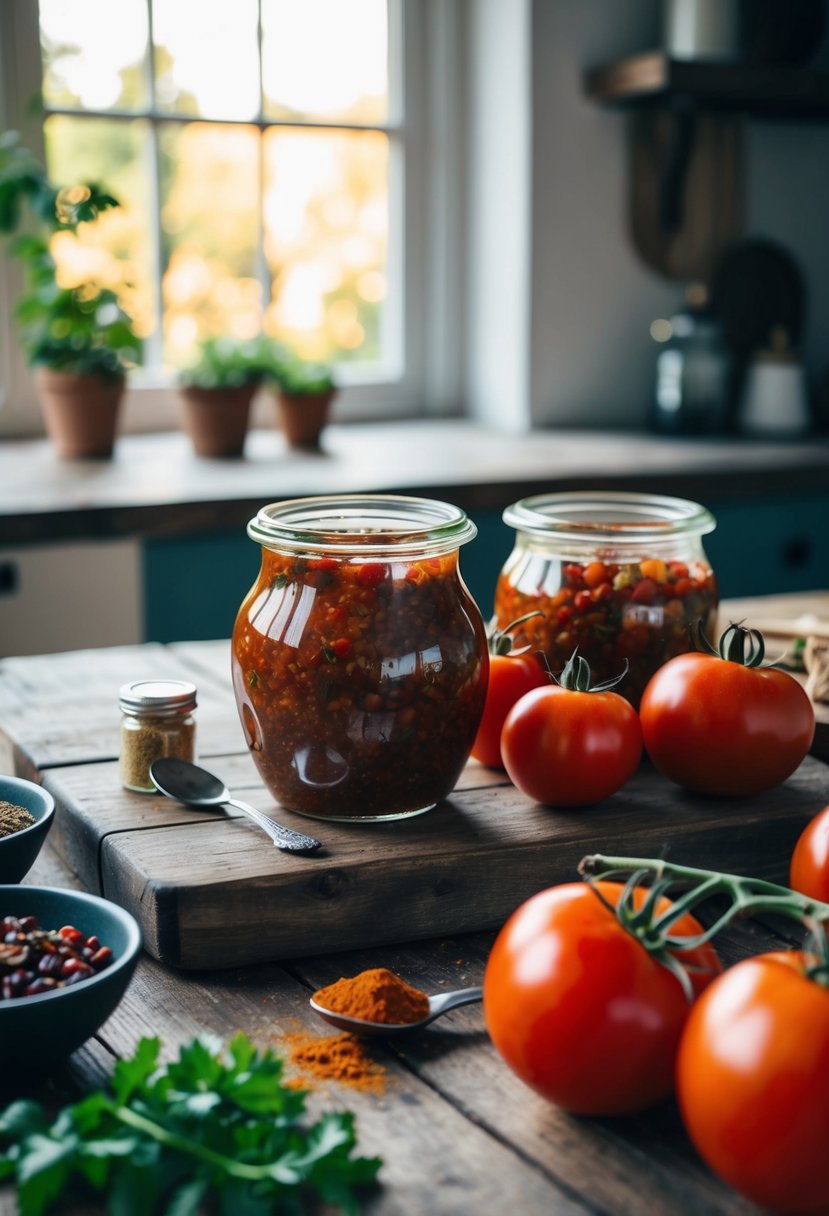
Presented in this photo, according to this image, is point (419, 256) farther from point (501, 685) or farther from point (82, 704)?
point (501, 685)

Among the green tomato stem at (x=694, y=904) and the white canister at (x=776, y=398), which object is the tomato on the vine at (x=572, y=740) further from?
the white canister at (x=776, y=398)

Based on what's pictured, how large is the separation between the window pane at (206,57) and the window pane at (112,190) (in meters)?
0.12

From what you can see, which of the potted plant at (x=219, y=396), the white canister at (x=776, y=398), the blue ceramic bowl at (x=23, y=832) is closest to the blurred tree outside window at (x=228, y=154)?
the potted plant at (x=219, y=396)

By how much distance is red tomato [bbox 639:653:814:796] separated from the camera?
0.92 m

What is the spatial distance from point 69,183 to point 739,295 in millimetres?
1543

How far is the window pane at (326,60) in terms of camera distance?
2900mm

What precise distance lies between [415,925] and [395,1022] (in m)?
0.15

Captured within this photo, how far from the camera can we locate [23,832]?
81 cm

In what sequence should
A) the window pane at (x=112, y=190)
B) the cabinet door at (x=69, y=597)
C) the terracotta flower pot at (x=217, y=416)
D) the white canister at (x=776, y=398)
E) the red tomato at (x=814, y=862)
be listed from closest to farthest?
the red tomato at (x=814, y=862), the cabinet door at (x=69, y=597), the terracotta flower pot at (x=217, y=416), the window pane at (x=112, y=190), the white canister at (x=776, y=398)

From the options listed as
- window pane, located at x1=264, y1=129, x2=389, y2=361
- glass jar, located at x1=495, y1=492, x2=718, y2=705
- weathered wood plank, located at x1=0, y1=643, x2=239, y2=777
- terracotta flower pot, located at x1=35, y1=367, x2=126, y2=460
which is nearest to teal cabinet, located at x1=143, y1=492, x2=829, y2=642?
terracotta flower pot, located at x1=35, y1=367, x2=126, y2=460

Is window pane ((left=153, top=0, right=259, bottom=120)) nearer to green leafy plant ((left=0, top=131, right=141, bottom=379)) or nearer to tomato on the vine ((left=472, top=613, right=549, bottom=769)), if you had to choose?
green leafy plant ((left=0, top=131, right=141, bottom=379))

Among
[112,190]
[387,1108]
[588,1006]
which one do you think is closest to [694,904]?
[588,1006]

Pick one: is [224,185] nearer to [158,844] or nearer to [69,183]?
[69,183]

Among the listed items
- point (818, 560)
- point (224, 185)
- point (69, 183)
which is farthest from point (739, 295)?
point (69, 183)
